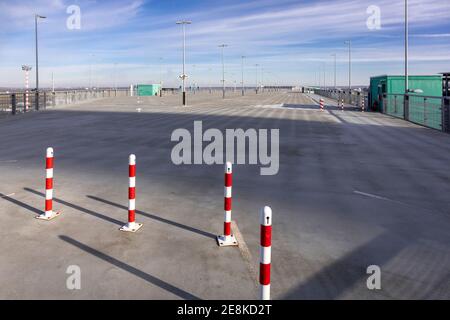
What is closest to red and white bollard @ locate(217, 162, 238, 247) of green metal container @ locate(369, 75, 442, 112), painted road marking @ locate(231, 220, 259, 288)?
painted road marking @ locate(231, 220, 259, 288)

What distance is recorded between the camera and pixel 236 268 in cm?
531

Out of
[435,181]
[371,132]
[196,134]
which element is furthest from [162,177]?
[371,132]

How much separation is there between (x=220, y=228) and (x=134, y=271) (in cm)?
193

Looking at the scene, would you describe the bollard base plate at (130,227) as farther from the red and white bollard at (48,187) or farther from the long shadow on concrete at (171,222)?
the red and white bollard at (48,187)

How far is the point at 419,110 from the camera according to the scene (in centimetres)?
3077

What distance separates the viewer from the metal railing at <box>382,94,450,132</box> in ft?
69.6

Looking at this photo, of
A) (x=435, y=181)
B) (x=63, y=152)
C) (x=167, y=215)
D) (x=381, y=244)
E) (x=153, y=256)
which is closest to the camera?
(x=153, y=256)

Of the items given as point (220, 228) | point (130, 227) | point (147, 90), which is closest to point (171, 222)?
point (130, 227)

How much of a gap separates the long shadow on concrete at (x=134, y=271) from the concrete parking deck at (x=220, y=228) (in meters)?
0.02

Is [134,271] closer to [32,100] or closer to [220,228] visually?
[220,228]

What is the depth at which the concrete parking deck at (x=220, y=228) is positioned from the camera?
4.86m

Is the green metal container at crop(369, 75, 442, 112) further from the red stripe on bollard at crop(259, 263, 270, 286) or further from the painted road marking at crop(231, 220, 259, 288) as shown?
the red stripe on bollard at crop(259, 263, 270, 286)
